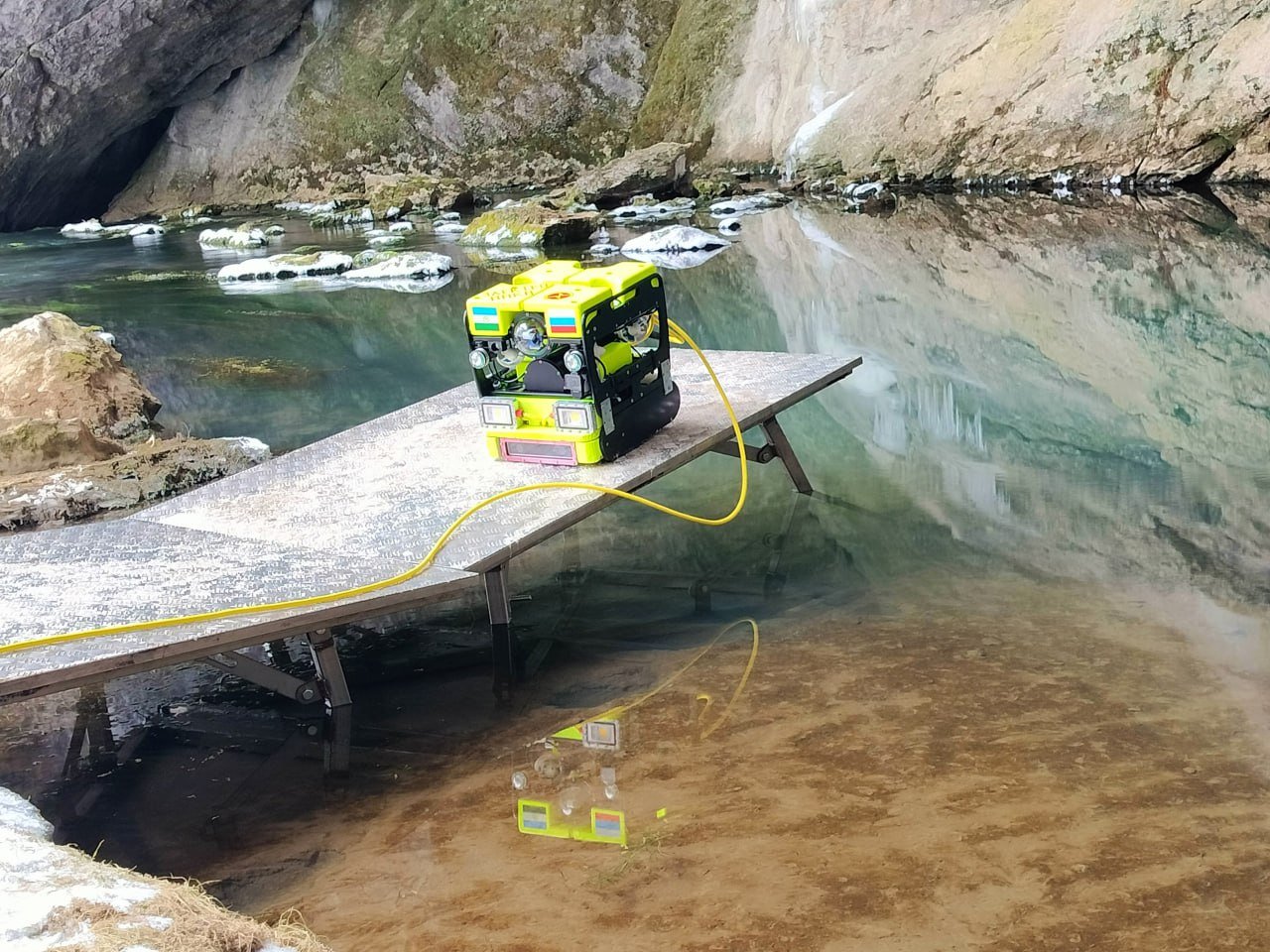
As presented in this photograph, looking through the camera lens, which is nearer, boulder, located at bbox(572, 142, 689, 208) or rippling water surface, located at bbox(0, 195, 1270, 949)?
rippling water surface, located at bbox(0, 195, 1270, 949)

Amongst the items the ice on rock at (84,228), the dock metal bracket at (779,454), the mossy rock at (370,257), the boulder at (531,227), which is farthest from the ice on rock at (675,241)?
the ice on rock at (84,228)

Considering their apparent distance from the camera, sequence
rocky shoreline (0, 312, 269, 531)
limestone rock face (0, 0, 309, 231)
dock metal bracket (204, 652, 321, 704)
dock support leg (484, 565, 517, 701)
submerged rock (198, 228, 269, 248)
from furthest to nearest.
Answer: limestone rock face (0, 0, 309, 231) < submerged rock (198, 228, 269, 248) < rocky shoreline (0, 312, 269, 531) < dock support leg (484, 565, 517, 701) < dock metal bracket (204, 652, 321, 704)

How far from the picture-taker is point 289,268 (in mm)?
15586

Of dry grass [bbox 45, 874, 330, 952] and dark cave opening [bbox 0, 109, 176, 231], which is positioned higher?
dark cave opening [bbox 0, 109, 176, 231]

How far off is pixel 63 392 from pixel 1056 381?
612cm

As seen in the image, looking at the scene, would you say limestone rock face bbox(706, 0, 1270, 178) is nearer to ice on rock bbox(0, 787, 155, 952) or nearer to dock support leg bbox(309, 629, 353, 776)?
dock support leg bbox(309, 629, 353, 776)

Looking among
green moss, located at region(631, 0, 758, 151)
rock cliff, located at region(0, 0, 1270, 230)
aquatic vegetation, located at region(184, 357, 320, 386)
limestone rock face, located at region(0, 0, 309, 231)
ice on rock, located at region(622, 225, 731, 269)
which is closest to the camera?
aquatic vegetation, located at region(184, 357, 320, 386)

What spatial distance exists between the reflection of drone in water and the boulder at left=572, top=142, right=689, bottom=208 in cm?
1496

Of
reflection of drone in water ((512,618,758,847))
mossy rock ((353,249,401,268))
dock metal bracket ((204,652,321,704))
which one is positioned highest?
mossy rock ((353,249,401,268))

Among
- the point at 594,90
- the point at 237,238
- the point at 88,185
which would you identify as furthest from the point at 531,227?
the point at 88,185

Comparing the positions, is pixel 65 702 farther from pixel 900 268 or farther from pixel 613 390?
pixel 900 268

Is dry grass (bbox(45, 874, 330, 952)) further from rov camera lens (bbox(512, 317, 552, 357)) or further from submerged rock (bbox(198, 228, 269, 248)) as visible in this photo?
submerged rock (bbox(198, 228, 269, 248))

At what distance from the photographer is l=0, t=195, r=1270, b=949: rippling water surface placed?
3.17 metres

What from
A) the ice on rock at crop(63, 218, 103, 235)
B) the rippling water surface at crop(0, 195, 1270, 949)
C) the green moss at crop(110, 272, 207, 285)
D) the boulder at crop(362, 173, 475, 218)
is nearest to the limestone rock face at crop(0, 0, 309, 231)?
the ice on rock at crop(63, 218, 103, 235)
